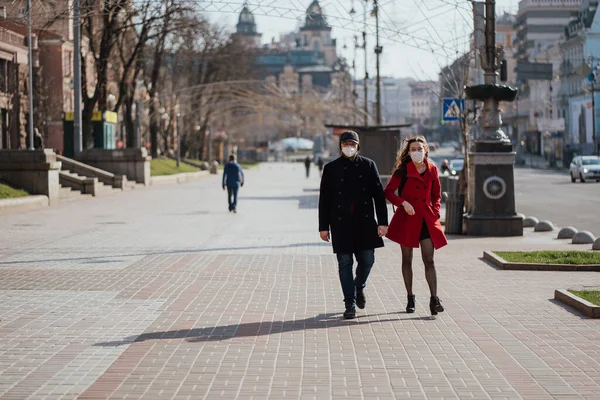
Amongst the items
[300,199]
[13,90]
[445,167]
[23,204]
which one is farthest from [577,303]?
[13,90]

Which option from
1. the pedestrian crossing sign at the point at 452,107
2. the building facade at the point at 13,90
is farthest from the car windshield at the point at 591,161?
the pedestrian crossing sign at the point at 452,107

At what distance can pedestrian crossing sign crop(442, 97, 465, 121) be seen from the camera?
106 feet

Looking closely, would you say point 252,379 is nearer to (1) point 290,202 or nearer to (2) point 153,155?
(1) point 290,202

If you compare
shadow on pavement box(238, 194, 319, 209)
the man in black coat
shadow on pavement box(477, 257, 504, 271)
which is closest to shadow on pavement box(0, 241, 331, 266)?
shadow on pavement box(477, 257, 504, 271)

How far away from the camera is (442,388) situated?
832 centimetres

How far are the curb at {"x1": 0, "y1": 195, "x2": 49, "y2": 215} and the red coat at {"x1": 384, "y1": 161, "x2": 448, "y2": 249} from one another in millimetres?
20890

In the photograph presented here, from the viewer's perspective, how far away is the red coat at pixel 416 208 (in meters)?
12.0

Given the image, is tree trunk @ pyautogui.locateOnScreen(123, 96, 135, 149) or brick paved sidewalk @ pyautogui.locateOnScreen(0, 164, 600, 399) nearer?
brick paved sidewalk @ pyautogui.locateOnScreen(0, 164, 600, 399)

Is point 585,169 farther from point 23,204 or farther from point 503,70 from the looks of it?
point 503,70

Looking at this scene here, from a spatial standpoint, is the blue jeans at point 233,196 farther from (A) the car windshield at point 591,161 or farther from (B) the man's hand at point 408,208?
(A) the car windshield at point 591,161

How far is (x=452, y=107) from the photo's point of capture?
3275cm

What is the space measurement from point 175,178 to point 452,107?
34251 mm

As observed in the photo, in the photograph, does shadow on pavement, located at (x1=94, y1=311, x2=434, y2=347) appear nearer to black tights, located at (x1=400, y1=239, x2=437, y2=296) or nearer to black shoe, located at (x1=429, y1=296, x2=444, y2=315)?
black shoe, located at (x1=429, y1=296, x2=444, y2=315)

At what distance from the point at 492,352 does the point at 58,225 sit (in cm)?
1841
